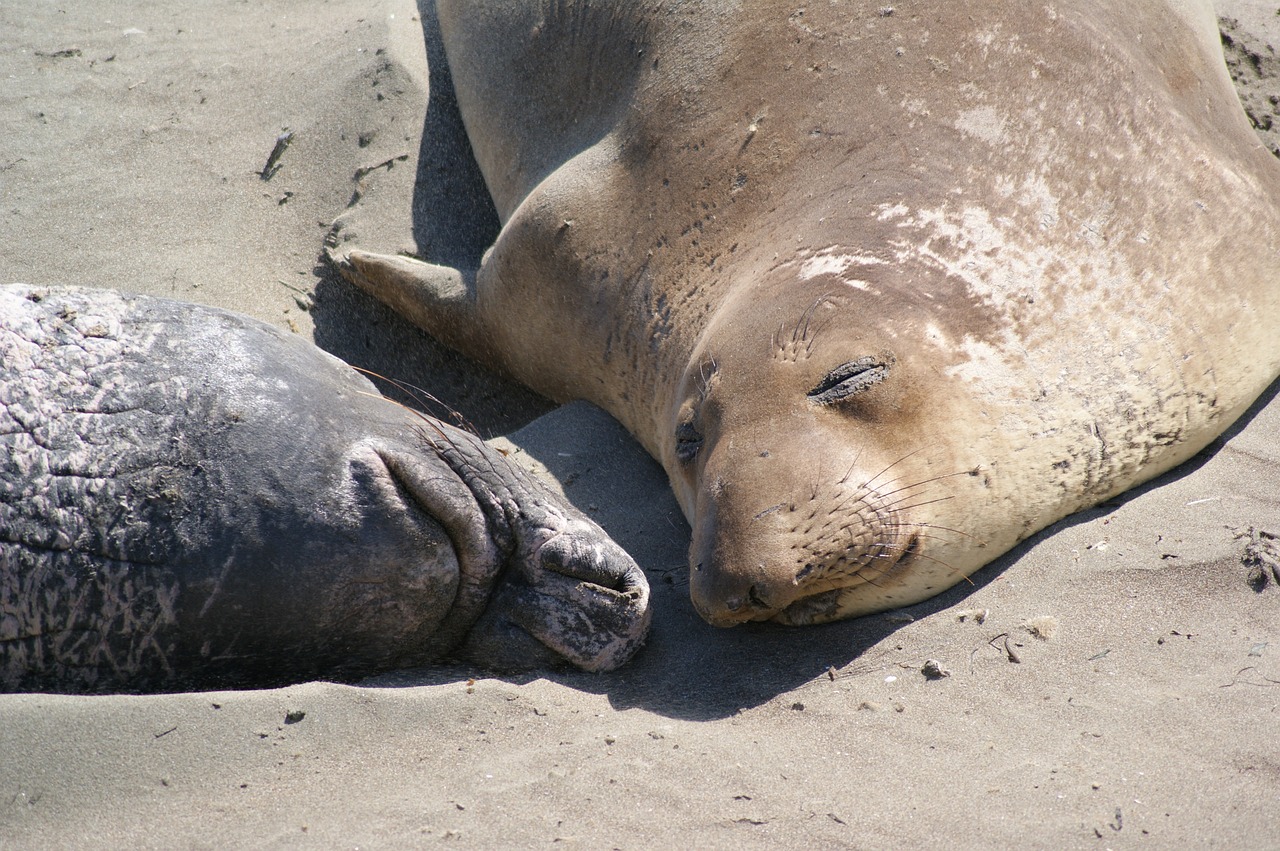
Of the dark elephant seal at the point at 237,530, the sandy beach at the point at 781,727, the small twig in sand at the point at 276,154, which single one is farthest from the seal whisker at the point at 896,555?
the small twig in sand at the point at 276,154

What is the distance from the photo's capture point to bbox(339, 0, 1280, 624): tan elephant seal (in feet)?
8.79

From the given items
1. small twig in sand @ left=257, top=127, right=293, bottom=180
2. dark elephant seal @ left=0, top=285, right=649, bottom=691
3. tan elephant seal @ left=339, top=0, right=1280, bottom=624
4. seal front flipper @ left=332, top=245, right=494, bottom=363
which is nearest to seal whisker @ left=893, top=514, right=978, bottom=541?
tan elephant seal @ left=339, top=0, right=1280, bottom=624

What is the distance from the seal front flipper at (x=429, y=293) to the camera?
14.1ft

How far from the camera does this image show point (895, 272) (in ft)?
9.52

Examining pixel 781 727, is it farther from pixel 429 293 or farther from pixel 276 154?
pixel 276 154

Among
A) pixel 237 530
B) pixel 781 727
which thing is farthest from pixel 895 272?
pixel 237 530

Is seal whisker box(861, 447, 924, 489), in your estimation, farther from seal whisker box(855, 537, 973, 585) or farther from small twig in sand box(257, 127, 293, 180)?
small twig in sand box(257, 127, 293, 180)

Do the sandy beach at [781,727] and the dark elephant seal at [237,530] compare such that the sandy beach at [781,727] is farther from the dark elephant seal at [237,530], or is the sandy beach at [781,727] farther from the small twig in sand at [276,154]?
the small twig in sand at [276,154]

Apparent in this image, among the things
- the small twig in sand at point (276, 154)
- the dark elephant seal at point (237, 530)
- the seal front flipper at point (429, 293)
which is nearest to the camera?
the dark elephant seal at point (237, 530)

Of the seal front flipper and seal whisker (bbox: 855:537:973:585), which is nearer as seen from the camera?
seal whisker (bbox: 855:537:973:585)

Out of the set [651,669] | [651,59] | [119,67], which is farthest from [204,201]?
[651,669]

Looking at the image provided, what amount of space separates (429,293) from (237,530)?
1988 mm

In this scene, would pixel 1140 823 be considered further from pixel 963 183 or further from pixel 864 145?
pixel 864 145

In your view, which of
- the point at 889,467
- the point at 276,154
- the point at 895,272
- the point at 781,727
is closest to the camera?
the point at 781,727
